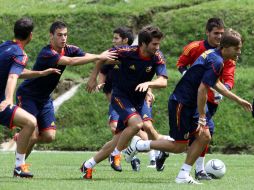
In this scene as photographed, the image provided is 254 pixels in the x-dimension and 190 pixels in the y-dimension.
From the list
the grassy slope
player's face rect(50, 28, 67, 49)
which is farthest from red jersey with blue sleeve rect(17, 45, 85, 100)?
the grassy slope

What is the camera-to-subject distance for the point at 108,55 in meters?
11.7

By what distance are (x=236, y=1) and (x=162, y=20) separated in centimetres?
292

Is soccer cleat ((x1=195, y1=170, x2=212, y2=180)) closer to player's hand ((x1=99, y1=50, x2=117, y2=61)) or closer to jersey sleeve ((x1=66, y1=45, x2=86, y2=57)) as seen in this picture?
player's hand ((x1=99, y1=50, x2=117, y2=61))

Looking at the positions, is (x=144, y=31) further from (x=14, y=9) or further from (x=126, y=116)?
(x=14, y=9)

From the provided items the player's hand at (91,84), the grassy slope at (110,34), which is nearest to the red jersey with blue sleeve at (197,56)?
the player's hand at (91,84)

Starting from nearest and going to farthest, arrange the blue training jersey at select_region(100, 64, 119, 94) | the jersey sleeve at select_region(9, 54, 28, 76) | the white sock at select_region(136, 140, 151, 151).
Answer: the jersey sleeve at select_region(9, 54, 28, 76)
the white sock at select_region(136, 140, 151, 151)
the blue training jersey at select_region(100, 64, 119, 94)

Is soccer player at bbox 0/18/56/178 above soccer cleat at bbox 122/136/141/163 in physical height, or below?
above

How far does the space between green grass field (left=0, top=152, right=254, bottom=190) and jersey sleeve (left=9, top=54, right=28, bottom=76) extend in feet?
4.51

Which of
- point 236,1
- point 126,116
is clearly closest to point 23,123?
point 126,116

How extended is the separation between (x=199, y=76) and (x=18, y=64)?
2292 mm

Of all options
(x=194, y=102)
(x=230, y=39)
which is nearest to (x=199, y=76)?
(x=194, y=102)

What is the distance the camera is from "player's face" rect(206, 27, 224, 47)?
12.7 metres

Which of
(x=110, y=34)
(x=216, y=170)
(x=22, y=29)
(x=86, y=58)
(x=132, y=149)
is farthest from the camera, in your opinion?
(x=110, y=34)

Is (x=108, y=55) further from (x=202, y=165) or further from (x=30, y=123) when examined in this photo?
(x=202, y=165)
